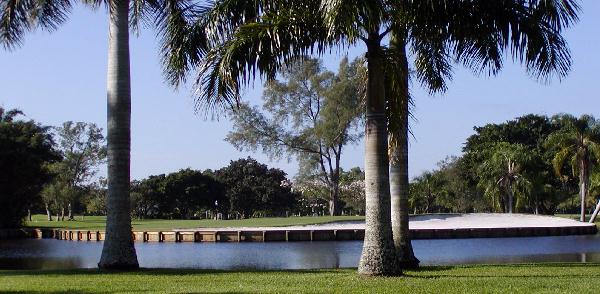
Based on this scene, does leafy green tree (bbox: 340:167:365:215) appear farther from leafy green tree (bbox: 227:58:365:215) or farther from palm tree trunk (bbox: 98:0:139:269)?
palm tree trunk (bbox: 98:0:139:269)

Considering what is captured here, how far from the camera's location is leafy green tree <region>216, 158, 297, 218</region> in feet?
299

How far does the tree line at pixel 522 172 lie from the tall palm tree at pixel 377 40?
41.0 meters

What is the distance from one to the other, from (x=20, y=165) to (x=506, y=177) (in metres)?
43.4

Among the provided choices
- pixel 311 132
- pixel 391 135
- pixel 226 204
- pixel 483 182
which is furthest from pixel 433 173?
pixel 391 135

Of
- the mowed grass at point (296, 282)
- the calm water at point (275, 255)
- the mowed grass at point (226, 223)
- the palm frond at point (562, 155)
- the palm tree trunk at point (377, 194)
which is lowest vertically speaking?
the calm water at point (275, 255)

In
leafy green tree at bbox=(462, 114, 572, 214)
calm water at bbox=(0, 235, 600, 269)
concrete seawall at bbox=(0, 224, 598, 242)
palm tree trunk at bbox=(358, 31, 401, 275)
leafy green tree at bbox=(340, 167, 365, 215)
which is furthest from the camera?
leafy green tree at bbox=(340, 167, 365, 215)

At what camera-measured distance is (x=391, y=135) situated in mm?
18109

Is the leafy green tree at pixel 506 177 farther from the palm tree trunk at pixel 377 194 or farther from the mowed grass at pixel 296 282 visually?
the palm tree trunk at pixel 377 194

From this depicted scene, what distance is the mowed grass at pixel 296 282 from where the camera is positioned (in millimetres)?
12938

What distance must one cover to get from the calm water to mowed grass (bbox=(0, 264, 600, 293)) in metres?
9.19

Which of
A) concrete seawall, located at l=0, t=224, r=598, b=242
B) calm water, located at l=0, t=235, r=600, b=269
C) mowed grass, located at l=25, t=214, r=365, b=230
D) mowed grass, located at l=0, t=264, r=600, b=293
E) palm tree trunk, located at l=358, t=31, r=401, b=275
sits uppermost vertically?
palm tree trunk, located at l=358, t=31, r=401, b=275

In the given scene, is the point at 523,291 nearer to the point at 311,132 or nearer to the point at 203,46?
the point at 203,46

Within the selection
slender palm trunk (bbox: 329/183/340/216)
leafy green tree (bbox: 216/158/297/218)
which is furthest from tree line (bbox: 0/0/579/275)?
leafy green tree (bbox: 216/158/297/218)

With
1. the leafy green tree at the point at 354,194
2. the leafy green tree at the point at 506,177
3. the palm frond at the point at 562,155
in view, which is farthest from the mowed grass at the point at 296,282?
the leafy green tree at the point at 354,194
